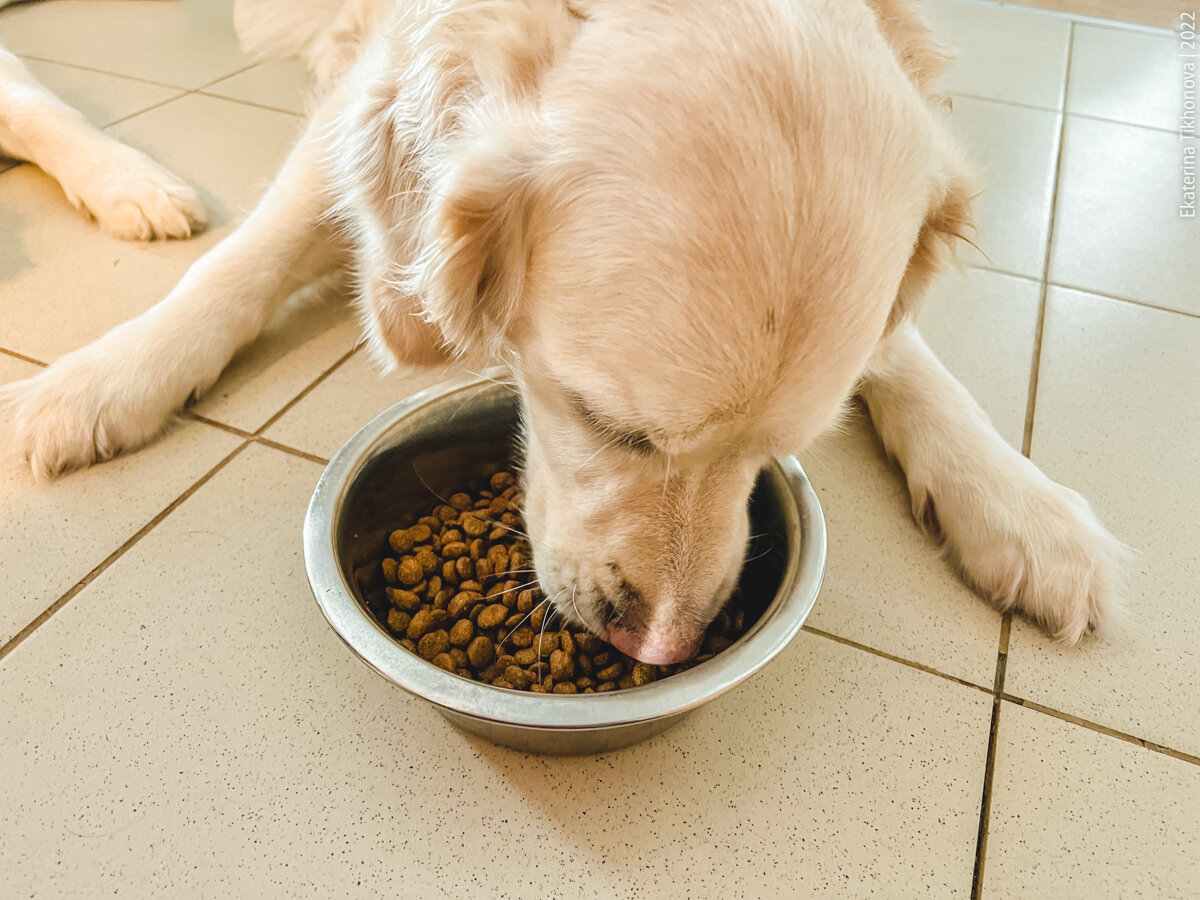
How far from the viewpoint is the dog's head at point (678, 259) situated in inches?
29.1

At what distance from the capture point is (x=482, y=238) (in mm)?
901

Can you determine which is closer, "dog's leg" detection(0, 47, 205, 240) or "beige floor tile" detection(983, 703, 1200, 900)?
"beige floor tile" detection(983, 703, 1200, 900)

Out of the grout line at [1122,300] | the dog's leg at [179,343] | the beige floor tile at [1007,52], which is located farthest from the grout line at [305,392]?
the beige floor tile at [1007,52]

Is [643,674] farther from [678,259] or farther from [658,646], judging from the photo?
[678,259]

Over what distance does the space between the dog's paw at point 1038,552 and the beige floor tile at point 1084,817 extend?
163 millimetres

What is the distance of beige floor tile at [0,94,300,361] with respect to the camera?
1500 millimetres

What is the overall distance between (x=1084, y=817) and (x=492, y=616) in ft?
2.32

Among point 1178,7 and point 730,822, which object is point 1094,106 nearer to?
point 1178,7

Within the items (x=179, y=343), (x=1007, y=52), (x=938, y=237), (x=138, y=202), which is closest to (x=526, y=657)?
(x=938, y=237)

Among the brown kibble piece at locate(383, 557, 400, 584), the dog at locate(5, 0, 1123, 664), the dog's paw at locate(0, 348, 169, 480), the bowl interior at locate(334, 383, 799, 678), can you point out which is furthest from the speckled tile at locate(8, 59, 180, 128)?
the brown kibble piece at locate(383, 557, 400, 584)

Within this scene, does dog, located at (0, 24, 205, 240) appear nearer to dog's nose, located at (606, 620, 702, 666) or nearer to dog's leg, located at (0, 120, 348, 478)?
dog's leg, located at (0, 120, 348, 478)

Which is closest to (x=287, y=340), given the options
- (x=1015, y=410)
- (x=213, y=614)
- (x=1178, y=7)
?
(x=213, y=614)

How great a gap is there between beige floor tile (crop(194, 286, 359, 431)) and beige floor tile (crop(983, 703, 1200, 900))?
3.88 ft

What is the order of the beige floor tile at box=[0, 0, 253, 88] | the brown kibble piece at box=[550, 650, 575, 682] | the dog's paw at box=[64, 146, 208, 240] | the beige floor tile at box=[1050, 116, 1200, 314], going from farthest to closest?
the beige floor tile at box=[0, 0, 253, 88] → the beige floor tile at box=[1050, 116, 1200, 314] → the dog's paw at box=[64, 146, 208, 240] → the brown kibble piece at box=[550, 650, 575, 682]
